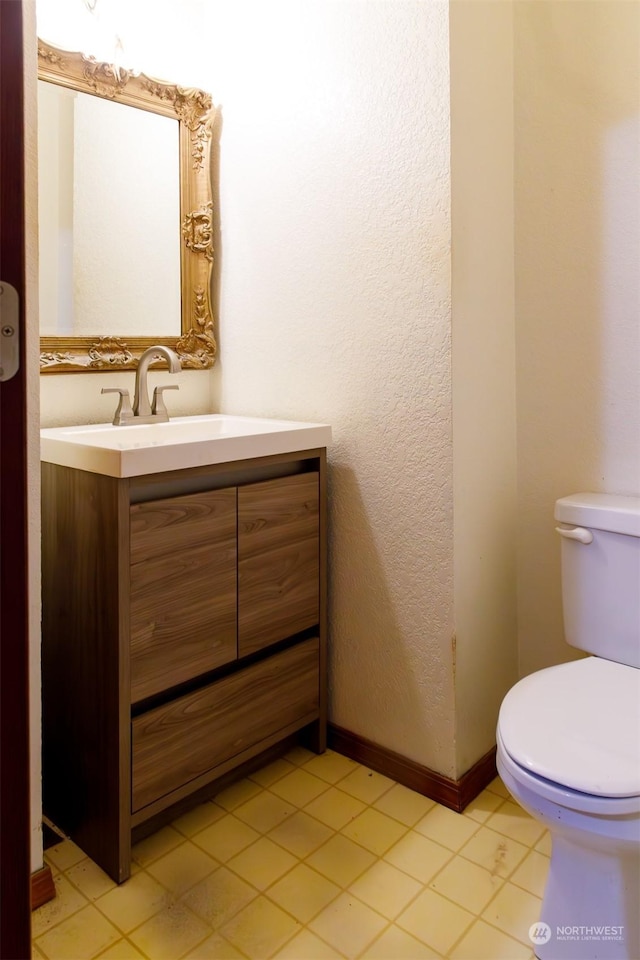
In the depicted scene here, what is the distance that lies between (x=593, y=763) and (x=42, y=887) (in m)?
1.11

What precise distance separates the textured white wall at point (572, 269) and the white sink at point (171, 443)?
1.98 feet

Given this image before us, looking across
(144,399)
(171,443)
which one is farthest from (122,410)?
(171,443)

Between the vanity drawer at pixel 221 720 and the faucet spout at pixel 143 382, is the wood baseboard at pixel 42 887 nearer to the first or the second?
the vanity drawer at pixel 221 720

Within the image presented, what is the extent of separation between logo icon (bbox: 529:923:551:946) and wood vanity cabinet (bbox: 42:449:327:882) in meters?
0.74

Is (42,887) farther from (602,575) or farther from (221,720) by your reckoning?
(602,575)

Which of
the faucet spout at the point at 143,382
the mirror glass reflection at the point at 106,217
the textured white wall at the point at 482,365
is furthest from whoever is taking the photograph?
the faucet spout at the point at 143,382

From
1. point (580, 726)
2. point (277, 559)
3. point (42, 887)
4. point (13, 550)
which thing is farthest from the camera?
point (277, 559)

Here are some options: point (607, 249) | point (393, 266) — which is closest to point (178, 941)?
point (393, 266)

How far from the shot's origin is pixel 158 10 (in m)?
2.04

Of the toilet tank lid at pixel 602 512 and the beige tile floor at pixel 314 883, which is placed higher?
the toilet tank lid at pixel 602 512

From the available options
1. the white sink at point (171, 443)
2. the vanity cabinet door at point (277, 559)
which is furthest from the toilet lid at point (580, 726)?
the white sink at point (171, 443)

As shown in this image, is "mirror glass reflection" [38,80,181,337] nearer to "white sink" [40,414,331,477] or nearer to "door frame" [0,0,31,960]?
"white sink" [40,414,331,477]

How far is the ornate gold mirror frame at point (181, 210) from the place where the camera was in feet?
6.08

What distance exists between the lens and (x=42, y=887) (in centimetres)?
147
